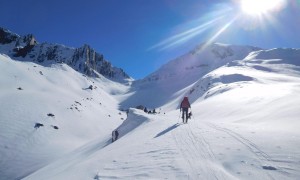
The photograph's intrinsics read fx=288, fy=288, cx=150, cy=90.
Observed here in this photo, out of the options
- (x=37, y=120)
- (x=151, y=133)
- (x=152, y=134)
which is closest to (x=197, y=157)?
(x=152, y=134)

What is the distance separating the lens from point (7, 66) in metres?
66.8

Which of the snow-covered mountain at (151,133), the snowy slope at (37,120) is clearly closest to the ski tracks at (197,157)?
the snow-covered mountain at (151,133)

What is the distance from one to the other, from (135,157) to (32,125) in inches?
1532

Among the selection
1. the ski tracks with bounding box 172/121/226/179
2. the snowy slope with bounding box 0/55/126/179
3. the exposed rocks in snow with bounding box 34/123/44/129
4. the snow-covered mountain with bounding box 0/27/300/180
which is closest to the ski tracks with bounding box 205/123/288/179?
the snow-covered mountain with bounding box 0/27/300/180

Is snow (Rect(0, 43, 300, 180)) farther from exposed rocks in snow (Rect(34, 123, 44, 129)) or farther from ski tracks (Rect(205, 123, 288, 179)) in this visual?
exposed rocks in snow (Rect(34, 123, 44, 129))

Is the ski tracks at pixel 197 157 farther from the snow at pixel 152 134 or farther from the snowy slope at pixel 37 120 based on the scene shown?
the snowy slope at pixel 37 120

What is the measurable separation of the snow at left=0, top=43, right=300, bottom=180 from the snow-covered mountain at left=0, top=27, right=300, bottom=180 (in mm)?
32

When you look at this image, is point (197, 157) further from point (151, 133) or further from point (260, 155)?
point (151, 133)

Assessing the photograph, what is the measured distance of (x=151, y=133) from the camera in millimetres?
17719

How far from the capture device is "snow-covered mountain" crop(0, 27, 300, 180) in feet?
29.9

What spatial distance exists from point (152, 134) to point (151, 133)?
0.64 meters

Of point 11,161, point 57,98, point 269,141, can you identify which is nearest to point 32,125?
point 11,161

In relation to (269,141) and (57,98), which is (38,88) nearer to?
(57,98)

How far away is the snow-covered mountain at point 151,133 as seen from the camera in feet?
29.9
